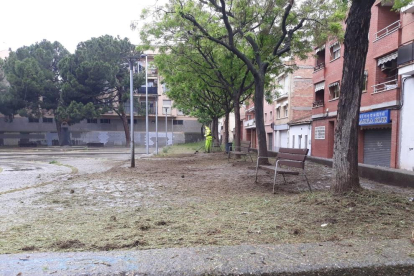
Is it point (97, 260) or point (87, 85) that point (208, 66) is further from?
point (87, 85)

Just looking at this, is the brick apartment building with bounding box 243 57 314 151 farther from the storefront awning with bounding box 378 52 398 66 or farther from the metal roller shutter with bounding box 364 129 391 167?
the storefront awning with bounding box 378 52 398 66

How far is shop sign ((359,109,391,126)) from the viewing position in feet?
42.3

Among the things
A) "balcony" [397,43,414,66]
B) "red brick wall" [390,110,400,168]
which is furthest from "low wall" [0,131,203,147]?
"balcony" [397,43,414,66]

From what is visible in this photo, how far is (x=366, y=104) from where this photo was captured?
15.0 m

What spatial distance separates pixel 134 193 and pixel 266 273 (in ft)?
16.0

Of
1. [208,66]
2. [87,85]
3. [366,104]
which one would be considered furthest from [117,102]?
[366,104]

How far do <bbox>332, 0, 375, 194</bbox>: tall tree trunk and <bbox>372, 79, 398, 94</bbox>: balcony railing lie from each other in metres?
9.19

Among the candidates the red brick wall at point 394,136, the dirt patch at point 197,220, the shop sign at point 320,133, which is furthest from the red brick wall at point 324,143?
the dirt patch at point 197,220

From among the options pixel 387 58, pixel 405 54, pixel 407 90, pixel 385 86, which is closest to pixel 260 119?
pixel 407 90

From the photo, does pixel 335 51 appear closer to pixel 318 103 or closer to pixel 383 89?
pixel 318 103

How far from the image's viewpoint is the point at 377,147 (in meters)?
14.4

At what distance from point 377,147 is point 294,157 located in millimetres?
9614

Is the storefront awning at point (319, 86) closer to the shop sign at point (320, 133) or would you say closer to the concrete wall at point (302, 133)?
the shop sign at point (320, 133)

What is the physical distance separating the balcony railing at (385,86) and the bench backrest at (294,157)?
8315 mm
